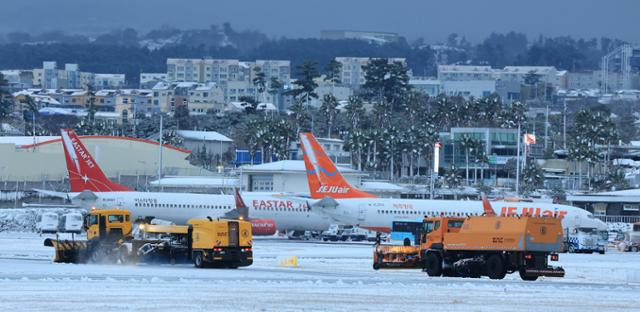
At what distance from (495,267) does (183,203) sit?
49178 millimetres

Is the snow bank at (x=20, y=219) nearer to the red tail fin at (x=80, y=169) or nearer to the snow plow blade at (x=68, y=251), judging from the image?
the red tail fin at (x=80, y=169)

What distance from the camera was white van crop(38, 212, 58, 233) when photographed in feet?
313

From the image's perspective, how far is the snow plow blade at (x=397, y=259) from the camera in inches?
2194

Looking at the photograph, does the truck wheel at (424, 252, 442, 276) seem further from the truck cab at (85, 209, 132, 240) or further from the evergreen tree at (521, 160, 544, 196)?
the evergreen tree at (521, 160, 544, 196)

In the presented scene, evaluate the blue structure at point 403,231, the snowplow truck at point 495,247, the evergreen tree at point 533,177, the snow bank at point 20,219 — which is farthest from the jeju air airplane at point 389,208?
the evergreen tree at point 533,177

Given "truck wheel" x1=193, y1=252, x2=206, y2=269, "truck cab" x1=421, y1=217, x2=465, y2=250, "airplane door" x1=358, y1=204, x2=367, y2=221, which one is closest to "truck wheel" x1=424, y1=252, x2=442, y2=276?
"truck cab" x1=421, y1=217, x2=465, y2=250

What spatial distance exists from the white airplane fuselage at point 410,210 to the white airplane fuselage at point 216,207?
7.62ft

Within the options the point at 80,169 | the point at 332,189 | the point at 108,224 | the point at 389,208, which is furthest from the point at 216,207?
the point at 108,224

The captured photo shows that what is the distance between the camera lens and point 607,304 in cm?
4044

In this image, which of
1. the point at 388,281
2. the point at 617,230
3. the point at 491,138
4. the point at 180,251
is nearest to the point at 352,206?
the point at 617,230

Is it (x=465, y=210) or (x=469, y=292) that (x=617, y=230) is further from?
(x=469, y=292)

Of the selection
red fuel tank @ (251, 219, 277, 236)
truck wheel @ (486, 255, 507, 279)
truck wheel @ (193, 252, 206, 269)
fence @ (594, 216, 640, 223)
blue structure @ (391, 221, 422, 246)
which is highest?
truck wheel @ (486, 255, 507, 279)

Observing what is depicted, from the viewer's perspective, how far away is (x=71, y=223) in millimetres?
92750

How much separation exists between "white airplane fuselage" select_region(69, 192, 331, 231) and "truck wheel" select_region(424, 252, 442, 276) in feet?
142
